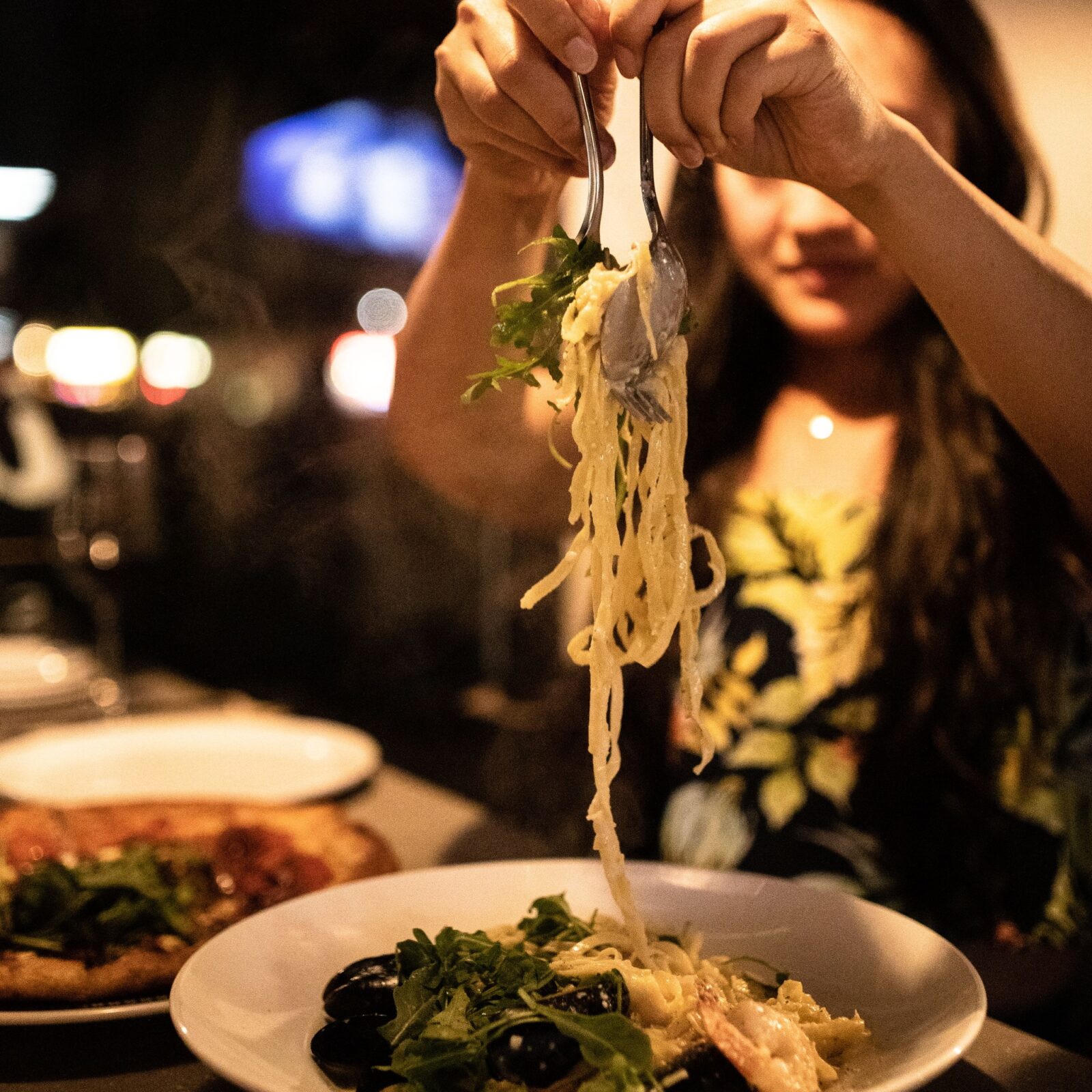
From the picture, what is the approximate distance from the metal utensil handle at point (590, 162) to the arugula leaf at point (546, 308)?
1 cm

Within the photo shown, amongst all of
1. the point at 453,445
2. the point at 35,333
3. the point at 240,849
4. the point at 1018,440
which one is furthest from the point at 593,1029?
the point at 35,333

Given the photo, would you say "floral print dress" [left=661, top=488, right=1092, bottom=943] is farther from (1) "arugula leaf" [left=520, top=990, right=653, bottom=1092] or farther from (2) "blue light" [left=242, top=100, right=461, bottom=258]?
(2) "blue light" [left=242, top=100, right=461, bottom=258]

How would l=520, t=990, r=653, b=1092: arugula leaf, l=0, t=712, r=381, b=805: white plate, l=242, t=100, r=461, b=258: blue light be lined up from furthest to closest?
l=242, t=100, r=461, b=258: blue light < l=0, t=712, r=381, b=805: white plate < l=520, t=990, r=653, b=1092: arugula leaf

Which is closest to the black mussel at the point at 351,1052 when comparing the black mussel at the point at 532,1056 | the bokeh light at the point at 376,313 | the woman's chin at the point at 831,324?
the black mussel at the point at 532,1056

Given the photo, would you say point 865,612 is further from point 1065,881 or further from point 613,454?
point 613,454

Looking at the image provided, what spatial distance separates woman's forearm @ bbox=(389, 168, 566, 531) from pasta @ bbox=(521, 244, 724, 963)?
1.90 feet

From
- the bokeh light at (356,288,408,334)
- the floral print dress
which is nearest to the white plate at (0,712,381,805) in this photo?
the floral print dress

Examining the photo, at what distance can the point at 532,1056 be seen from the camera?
0.88m

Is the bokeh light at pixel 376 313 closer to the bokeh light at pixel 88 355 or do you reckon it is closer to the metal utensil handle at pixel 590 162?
the bokeh light at pixel 88 355

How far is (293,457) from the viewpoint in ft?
23.2

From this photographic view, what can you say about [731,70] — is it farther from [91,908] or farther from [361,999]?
[91,908]

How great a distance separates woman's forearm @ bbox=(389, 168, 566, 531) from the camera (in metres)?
1.75

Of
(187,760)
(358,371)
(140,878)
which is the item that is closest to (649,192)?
(140,878)

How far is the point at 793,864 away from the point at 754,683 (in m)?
0.35
